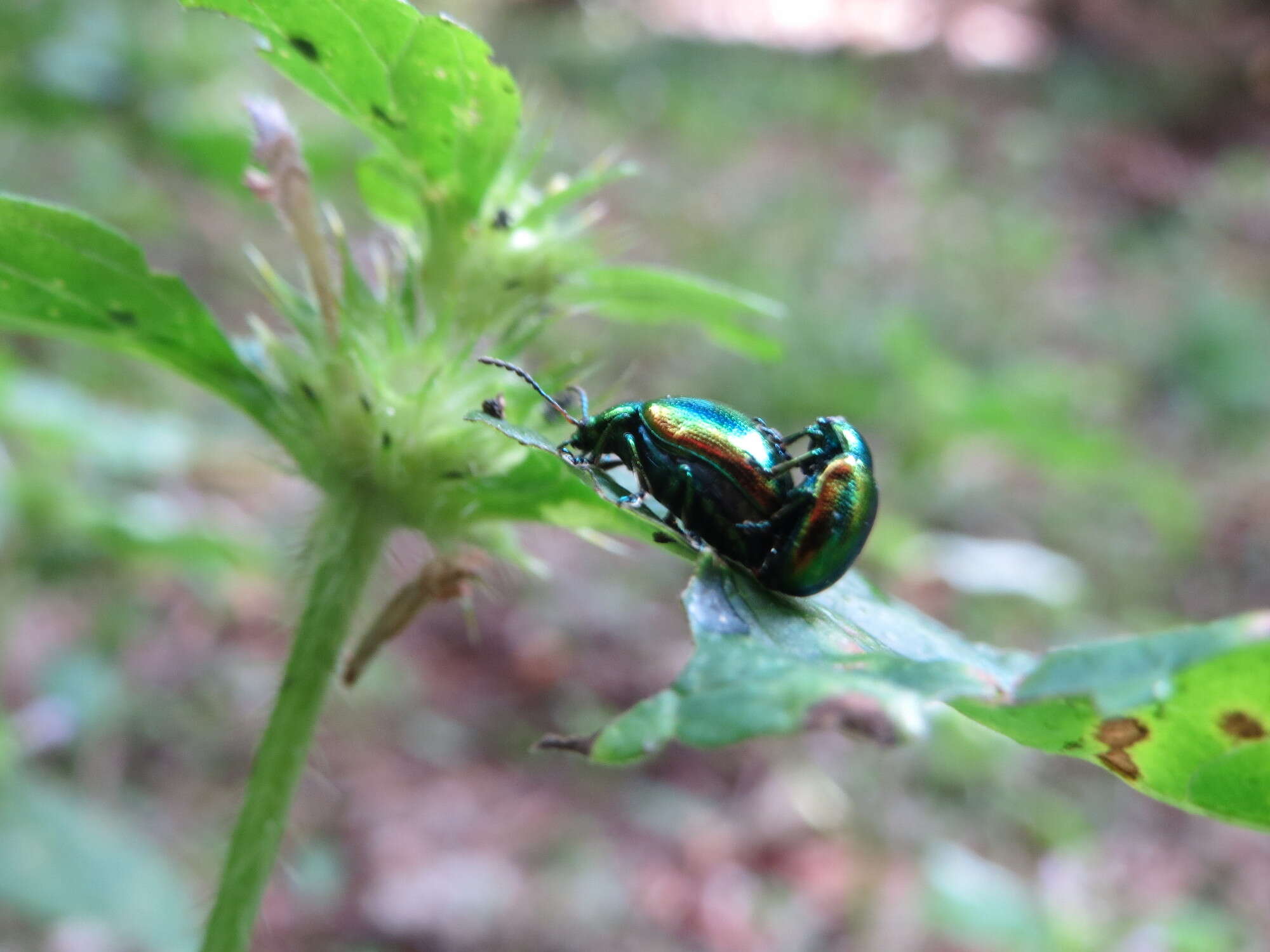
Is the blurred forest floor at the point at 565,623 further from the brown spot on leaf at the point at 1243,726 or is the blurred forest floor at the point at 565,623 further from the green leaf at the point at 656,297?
the brown spot on leaf at the point at 1243,726

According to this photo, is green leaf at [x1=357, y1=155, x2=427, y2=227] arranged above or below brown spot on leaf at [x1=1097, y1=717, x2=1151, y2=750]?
below

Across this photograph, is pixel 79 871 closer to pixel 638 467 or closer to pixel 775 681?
pixel 638 467

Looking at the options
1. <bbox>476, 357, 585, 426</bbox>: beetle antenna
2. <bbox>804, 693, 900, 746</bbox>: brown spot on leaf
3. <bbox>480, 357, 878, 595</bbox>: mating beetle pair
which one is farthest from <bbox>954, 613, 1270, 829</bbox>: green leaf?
<bbox>476, 357, 585, 426</bbox>: beetle antenna

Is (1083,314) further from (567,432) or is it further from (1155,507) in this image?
(567,432)

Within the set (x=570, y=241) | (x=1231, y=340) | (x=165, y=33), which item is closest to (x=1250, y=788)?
(x=570, y=241)

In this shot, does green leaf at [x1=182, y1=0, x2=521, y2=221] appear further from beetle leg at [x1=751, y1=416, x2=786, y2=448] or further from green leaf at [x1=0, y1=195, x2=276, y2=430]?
beetle leg at [x1=751, y1=416, x2=786, y2=448]
